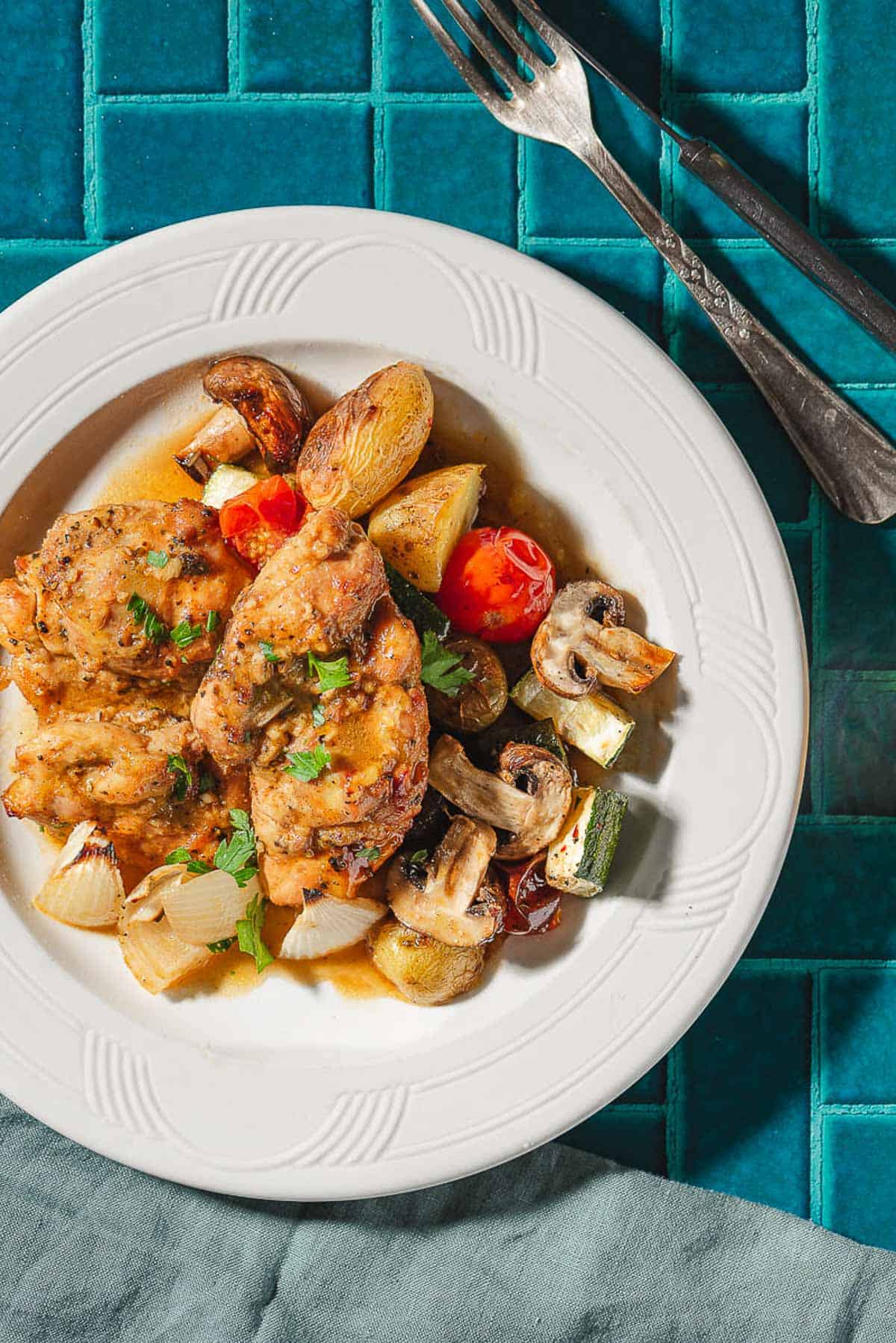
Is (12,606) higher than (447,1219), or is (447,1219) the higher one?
(12,606)

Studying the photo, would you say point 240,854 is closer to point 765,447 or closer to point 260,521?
point 260,521

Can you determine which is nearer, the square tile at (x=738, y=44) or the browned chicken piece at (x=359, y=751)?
the browned chicken piece at (x=359, y=751)

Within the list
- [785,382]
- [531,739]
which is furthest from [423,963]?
[785,382]

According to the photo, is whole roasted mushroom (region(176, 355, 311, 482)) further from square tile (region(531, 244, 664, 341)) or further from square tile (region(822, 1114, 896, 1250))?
square tile (region(822, 1114, 896, 1250))

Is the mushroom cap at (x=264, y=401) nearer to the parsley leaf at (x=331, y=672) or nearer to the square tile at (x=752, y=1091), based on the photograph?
the parsley leaf at (x=331, y=672)

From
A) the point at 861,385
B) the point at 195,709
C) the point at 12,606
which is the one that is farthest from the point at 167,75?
the point at 861,385

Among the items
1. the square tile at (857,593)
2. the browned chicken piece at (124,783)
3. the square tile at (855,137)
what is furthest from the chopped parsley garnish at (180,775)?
the square tile at (855,137)

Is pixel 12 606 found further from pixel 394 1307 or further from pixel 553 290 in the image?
pixel 394 1307
